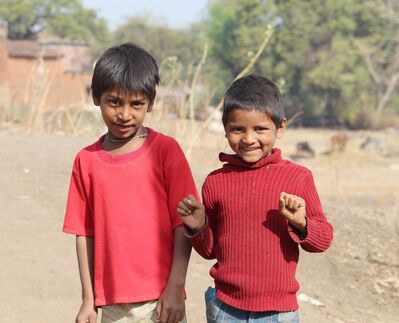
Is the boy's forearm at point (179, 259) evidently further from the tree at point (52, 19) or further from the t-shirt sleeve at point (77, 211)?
the tree at point (52, 19)

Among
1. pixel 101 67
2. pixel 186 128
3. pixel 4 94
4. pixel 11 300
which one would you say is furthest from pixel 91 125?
pixel 101 67

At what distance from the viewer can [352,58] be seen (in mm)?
39469

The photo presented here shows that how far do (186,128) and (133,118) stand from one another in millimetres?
7009

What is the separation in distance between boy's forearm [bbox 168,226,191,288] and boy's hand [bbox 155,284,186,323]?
23 millimetres

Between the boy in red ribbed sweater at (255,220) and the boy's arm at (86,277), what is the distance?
1.22ft

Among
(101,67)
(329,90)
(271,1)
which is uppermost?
(101,67)

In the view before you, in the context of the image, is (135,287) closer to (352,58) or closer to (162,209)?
(162,209)

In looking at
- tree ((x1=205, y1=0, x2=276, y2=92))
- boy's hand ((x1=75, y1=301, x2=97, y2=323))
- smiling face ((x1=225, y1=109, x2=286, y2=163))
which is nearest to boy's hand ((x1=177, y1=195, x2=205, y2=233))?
smiling face ((x1=225, y1=109, x2=286, y2=163))

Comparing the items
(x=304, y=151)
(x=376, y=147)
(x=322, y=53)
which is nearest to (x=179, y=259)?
(x=304, y=151)

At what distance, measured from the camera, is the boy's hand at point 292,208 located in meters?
2.31

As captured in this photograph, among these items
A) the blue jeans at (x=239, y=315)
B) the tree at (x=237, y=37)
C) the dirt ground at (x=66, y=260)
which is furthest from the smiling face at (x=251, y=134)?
the tree at (x=237, y=37)

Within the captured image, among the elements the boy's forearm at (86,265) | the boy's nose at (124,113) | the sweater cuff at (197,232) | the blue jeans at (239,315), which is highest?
the boy's nose at (124,113)

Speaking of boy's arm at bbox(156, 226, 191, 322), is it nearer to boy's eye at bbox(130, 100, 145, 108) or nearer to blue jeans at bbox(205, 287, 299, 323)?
blue jeans at bbox(205, 287, 299, 323)

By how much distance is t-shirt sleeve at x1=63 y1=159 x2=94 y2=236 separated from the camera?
265cm
